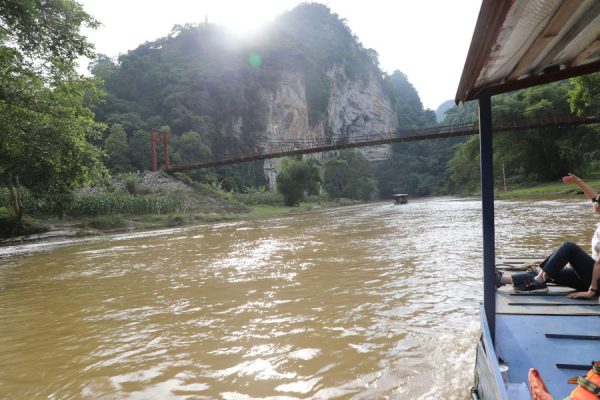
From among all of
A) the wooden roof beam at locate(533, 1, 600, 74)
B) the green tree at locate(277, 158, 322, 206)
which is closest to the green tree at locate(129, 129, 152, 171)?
the green tree at locate(277, 158, 322, 206)

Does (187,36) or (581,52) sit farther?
(187,36)

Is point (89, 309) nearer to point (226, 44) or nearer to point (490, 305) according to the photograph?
point (490, 305)

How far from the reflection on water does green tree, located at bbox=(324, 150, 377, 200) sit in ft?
144

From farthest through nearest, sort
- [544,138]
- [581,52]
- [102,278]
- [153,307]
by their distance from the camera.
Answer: [544,138]
[102,278]
[153,307]
[581,52]

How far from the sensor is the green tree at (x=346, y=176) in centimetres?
5126

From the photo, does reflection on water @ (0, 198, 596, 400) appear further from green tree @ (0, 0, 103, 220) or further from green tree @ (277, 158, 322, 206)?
green tree @ (277, 158, 322, 206)

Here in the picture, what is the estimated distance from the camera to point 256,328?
362 centimetres

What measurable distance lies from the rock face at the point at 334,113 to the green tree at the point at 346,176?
448 cm

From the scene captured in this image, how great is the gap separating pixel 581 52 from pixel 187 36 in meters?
71.0

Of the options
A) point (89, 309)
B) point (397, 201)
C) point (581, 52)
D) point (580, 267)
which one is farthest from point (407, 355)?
point (397, 201)

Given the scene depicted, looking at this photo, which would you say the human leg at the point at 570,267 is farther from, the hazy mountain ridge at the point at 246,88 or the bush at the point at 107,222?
the hazy mountain ridge at the point at 246,88

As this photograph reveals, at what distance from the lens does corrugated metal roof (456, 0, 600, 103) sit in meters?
1.51

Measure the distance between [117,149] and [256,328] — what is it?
39156 millimetres

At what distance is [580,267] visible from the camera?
2.84m
